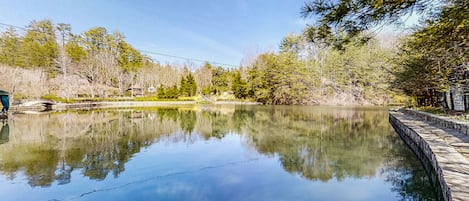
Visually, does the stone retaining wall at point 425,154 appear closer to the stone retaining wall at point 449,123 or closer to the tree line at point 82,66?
the stone retaining wall at point 449,123

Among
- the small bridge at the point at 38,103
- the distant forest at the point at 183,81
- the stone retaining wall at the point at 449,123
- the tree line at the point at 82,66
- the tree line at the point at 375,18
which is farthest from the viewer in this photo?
the tree line at the point at 82,66

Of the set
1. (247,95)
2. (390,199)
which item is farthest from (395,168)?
(247,95)

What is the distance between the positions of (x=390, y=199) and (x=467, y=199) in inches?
40.7

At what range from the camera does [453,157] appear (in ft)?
11.3

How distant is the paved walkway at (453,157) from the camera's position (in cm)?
239

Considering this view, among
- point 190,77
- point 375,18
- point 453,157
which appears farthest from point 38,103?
point 453,157

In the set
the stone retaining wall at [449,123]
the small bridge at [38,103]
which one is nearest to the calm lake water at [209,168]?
the stone retaining wall at [449,123]

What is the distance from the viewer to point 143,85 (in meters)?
37.5

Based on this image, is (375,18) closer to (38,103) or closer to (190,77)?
(38,103)

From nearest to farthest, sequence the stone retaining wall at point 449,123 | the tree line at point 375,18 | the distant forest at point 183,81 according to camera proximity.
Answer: the tree line at point 375,18, the stone retaining wall at point 449,123, the distant forest at point 183,81

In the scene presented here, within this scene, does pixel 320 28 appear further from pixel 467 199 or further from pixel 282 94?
pixel 282 94

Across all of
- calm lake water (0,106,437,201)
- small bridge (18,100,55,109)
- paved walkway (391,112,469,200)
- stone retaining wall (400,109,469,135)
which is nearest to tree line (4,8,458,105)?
small bridge (18,100,55,109)

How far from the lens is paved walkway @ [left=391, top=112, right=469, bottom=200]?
7.86ft

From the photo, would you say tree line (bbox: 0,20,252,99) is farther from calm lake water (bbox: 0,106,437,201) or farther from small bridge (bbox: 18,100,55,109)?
calm lake water (bbox: 0,106,437,201)
